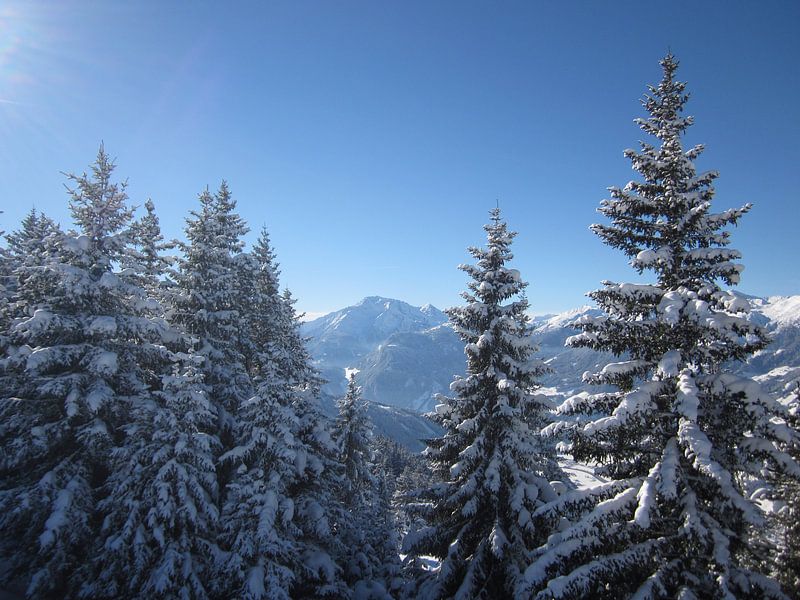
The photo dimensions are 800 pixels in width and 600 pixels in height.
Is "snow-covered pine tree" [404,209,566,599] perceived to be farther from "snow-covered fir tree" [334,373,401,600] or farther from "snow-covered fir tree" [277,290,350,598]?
"snow-covered fir tree" [334,373,401,600]

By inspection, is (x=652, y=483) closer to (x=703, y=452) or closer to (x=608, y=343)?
(x=703, y=452)

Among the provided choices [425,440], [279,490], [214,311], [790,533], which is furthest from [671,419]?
[214,311]

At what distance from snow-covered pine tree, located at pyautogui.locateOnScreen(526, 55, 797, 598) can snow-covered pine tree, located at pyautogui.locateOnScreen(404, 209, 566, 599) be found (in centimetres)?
450

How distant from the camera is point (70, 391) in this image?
1480 centimetres

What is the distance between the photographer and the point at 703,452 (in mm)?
7633

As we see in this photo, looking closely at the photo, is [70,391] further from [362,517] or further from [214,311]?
[362,517]

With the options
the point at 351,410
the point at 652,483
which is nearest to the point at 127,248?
the point at 351,410

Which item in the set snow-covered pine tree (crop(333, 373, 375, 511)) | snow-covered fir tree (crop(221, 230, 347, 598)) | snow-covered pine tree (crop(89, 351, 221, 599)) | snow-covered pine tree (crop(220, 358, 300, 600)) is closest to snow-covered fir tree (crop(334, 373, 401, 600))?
snow-covered pine tree (crop(333, 373, 375, 511))

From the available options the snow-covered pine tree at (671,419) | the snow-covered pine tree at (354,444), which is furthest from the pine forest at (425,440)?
the snow-covered pine tree at (354,444)

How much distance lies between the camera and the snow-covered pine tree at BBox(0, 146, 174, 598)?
13.4 metres

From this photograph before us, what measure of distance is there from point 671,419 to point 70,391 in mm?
18599

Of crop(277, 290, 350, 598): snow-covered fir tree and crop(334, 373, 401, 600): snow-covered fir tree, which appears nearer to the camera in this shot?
crop(277, 290, 350, 598): snow-covered fir tree

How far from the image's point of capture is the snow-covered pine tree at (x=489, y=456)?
13523mm

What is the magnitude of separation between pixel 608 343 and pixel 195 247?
17.5 m
